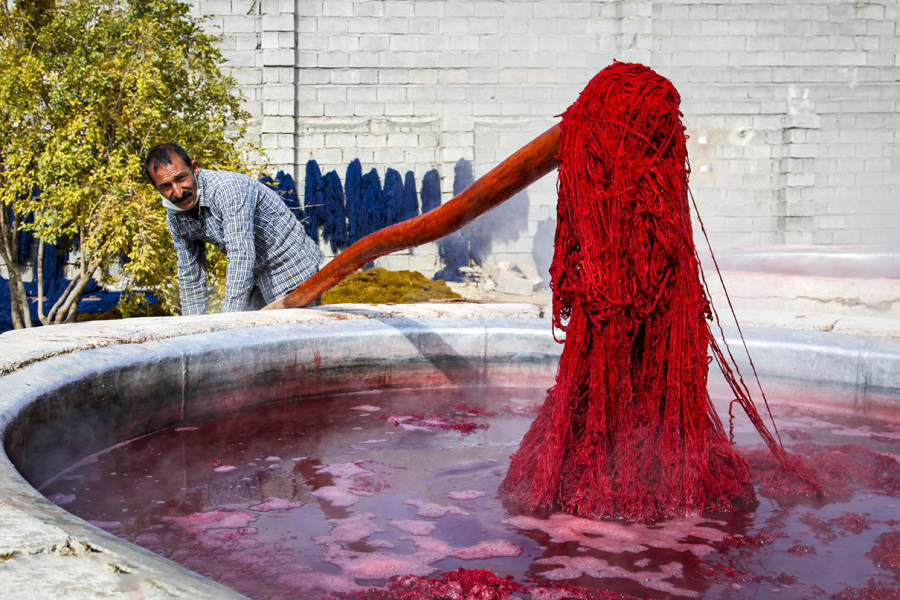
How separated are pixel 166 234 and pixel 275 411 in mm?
3259

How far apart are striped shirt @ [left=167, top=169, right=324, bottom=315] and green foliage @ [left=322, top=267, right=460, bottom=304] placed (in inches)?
123

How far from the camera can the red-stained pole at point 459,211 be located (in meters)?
2.49

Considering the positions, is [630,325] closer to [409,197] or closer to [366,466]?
[366,466]

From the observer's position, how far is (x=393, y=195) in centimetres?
1059

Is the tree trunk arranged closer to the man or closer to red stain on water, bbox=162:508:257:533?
the man

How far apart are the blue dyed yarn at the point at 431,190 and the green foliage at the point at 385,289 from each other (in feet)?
7.32

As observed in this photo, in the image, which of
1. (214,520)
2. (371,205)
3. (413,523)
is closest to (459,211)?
(413,523)

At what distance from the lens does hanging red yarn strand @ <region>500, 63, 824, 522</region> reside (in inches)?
85.3

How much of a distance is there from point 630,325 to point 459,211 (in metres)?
0.84

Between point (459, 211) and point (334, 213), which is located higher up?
point (334, 213)

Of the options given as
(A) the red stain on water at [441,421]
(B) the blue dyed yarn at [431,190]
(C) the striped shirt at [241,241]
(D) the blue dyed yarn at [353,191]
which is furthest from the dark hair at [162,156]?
(B) the blue dyed yarn at [431,190]

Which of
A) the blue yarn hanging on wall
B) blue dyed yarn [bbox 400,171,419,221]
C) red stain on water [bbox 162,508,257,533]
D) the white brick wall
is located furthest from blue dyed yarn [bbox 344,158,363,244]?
red stain on water [bbox 162,508,257,533]

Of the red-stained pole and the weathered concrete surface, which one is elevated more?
the red-stained pole

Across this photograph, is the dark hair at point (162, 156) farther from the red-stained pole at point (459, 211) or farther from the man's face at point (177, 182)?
the red-stained pole at point (459, 211)
